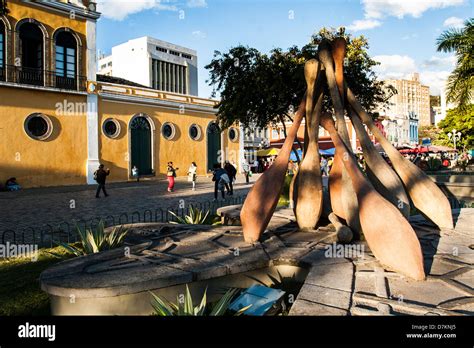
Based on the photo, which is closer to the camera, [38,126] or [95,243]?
[95,243]

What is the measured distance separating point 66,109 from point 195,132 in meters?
10.00

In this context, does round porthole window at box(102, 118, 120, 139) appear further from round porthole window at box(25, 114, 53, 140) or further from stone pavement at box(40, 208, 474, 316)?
stone pavement at box(40, 208, 474, 316)

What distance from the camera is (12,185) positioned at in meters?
18.4

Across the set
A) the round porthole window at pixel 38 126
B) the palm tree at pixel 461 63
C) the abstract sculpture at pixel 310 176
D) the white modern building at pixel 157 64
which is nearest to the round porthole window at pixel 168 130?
the round porthole window at pixel 38 126

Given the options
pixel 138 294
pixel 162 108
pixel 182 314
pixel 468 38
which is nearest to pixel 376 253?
pixel 182 314

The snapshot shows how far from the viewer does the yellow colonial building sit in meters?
19.1

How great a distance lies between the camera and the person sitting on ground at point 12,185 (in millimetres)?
18297

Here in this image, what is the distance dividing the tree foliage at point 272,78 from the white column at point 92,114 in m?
11.1

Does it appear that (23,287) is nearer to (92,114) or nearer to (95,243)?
(95,243)

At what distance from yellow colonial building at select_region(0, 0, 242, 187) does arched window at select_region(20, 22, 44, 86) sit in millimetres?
48

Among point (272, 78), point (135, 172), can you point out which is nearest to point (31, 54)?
point (135, 172)
